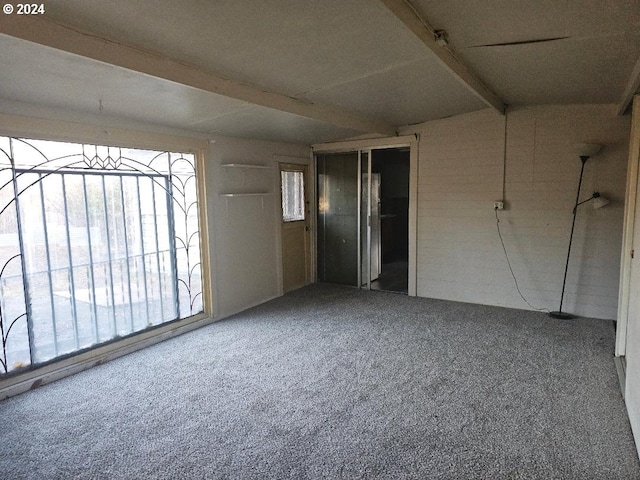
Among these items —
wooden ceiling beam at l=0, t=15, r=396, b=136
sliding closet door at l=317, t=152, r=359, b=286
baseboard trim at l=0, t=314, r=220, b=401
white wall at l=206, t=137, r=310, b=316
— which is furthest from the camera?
sliding closet door at l=317, t=152, r=359, b=286

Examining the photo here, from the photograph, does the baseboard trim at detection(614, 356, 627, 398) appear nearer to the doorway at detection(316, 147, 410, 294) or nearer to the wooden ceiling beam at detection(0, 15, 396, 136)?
the doorway at detection(316, 147, 410, 294)

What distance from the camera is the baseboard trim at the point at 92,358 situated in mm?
Result: 2879

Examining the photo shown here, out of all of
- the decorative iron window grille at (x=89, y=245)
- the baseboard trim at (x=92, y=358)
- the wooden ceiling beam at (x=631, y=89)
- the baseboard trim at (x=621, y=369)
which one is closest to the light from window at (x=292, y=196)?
the decorative iron window grille at (x=89, y=245)

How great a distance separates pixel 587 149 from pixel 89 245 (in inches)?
186

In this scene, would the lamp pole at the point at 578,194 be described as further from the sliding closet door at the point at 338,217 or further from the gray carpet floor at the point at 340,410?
the sliding closet door at the point at 338,217

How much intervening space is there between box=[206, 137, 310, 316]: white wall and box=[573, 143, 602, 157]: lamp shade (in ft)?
11.1

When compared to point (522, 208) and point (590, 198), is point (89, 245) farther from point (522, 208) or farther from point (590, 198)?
point (590, 198)

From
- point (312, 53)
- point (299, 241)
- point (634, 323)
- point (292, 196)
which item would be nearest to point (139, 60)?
Answer: point (312, 53)

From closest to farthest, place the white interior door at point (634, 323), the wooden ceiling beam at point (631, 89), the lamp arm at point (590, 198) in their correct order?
the white interior door at point (634, 323)
the wooden ceiling beam at point (631, 89)
the lamp arm at point (590, 198)

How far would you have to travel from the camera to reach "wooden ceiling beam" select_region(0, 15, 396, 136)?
5.93ft

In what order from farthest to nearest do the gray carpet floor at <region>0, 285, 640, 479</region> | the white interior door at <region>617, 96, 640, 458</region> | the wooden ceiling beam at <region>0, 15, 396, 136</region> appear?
the white interior door at <region>617, 96, 640, 458</region>
the gray carpet floor at <region>0, 285, 640, 479</region>
the wooden ceiling beam at <region>0, 15, 396, 136</region>

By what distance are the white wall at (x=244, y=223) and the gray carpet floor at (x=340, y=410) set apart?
81cm

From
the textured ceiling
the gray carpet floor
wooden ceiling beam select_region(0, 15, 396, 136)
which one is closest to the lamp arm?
the textured ceiling

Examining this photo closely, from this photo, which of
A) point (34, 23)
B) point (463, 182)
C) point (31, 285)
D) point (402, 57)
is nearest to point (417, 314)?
point (463, 182)
